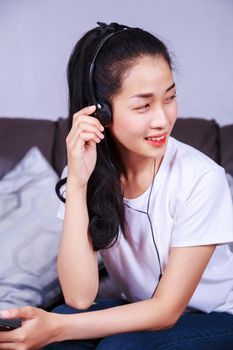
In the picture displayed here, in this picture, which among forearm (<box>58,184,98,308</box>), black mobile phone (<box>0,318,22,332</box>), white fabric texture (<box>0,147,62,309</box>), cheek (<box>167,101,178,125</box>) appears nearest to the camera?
black mobile phone (<box>0,318,22,332</box>)

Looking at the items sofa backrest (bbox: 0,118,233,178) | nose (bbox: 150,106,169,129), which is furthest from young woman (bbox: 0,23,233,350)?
sofa backrest (bbox: 0,118,233,178)

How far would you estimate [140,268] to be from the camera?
1.36m

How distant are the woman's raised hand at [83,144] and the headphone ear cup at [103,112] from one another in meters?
0.01

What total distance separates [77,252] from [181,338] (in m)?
0.31

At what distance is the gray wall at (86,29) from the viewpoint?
2.27 meters

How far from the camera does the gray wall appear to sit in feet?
7.45

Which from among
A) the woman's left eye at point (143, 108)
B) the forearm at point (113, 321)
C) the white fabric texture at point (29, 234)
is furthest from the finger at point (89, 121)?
the white fabric texture at point (29, 234)

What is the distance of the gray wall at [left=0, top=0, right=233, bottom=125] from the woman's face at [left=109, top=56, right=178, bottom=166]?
1.03 m

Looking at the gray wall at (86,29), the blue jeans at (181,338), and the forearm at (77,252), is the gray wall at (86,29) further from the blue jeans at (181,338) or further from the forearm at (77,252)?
the blue jeans at (181,338)

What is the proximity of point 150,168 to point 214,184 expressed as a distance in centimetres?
19

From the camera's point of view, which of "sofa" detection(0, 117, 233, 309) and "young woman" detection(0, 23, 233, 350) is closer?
"young woman" detection(0, 23, 233, 350)

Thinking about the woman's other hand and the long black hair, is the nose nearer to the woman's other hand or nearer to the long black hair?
the long black hair

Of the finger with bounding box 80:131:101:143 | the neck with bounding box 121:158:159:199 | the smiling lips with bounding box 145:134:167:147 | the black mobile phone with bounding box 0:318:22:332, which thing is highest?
the smiling lips with bounding box 145:134:167:147

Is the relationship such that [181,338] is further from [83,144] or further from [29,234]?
[29,234]
